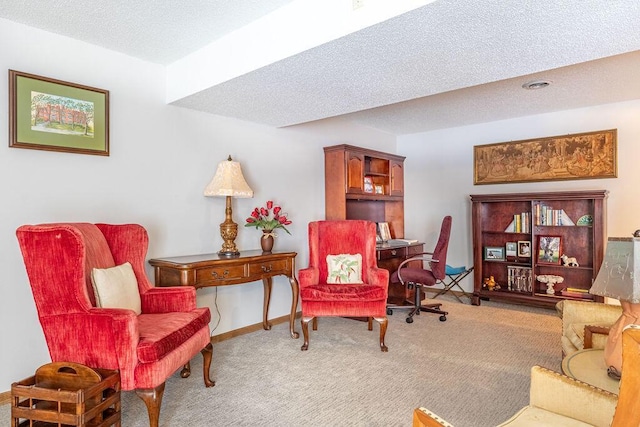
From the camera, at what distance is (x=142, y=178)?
10.1ft

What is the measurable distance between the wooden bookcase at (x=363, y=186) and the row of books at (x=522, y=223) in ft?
4.75

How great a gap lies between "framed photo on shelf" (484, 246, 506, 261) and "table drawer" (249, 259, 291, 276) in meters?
2.89

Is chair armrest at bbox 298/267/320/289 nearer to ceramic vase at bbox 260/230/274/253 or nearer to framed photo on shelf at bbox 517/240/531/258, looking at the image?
ceramic vase at bbox 260/230/274/253

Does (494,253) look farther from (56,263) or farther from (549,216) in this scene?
(56,263)

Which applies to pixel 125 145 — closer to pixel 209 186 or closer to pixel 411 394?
pixel 209 186

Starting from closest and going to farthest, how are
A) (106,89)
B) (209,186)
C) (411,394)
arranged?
(411,394) < (106,89) < (209,186)

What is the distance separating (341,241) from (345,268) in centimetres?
31

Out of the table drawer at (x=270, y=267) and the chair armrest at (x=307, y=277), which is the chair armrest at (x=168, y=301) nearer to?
the table drawer at (x=270, y=267)

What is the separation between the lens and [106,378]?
183cm

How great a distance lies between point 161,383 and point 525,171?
470cm

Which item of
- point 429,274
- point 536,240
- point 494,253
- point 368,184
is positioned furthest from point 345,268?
point 536,240

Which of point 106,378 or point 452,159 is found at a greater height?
point 452,159

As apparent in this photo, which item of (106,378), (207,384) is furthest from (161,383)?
(207,384)

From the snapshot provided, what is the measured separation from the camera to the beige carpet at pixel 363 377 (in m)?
2.19
